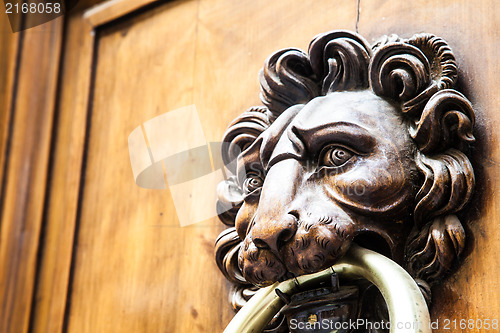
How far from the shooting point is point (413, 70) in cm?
71

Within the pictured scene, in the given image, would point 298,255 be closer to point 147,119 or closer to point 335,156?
point 335,156

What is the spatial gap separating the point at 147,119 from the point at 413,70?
455mm

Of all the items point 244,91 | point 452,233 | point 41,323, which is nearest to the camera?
point 452,233

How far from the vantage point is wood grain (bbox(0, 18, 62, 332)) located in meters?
1.07

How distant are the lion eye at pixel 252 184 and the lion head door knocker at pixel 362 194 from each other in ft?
0.05

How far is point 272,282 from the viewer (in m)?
0.69

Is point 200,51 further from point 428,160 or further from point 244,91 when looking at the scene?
point 428,160

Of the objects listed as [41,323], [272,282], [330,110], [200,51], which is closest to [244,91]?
[200,51]

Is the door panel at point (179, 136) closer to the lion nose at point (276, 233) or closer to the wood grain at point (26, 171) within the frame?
the wood grain at point (26, 171)

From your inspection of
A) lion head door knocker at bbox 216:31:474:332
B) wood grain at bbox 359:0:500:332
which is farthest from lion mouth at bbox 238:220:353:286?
wood grain at bbox 359:0:500:332

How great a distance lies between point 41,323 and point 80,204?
0.61 ft

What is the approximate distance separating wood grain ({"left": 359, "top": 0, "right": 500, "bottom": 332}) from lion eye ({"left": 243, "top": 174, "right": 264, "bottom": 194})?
22 cm

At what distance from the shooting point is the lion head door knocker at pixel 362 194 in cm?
67

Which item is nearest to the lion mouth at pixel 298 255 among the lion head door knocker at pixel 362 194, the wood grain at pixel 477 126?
the lion head door knocker at pixel 362 194
